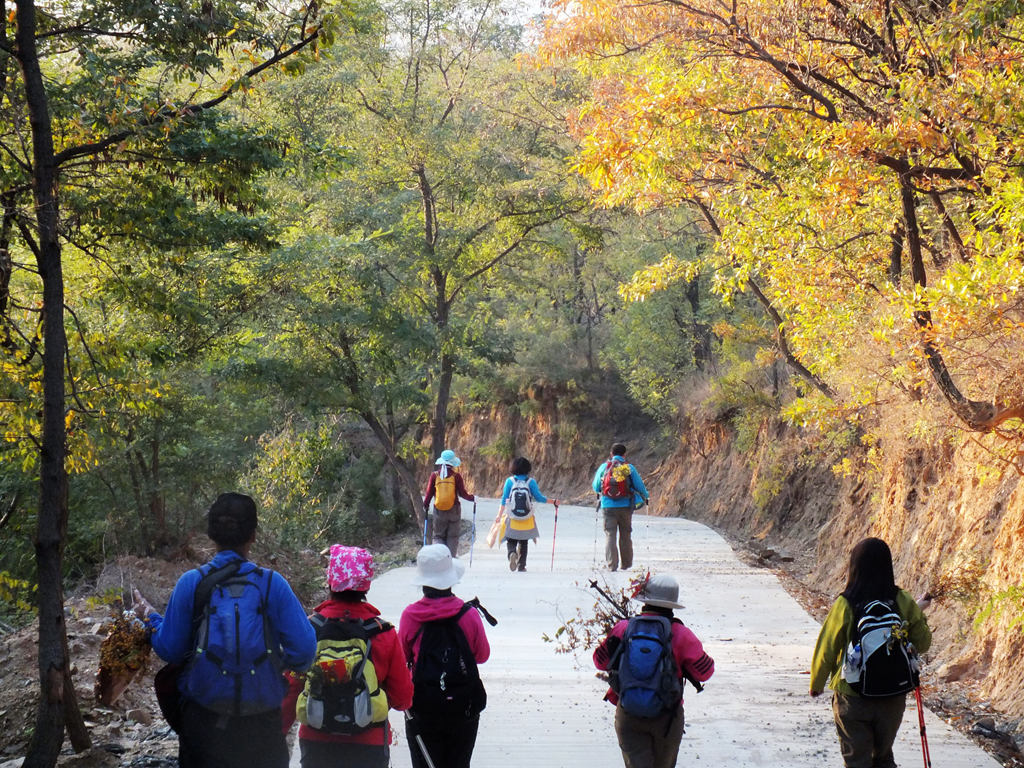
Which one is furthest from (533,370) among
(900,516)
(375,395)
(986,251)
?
(986,251)

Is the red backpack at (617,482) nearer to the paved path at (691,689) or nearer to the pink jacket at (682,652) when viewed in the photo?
the paved path at (691,689)

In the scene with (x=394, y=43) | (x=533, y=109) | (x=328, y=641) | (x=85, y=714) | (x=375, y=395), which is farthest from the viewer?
(x=394, y=43)

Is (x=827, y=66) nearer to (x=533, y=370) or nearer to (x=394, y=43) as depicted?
(x=394, y=43)

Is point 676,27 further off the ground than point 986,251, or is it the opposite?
point 676,27

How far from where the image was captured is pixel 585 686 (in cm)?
952

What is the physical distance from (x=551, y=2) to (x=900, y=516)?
8.19 metres

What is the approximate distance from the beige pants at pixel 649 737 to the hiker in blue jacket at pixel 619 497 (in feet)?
31.2

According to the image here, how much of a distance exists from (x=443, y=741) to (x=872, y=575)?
8.39ft

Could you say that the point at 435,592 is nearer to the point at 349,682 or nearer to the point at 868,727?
the point at 349,682

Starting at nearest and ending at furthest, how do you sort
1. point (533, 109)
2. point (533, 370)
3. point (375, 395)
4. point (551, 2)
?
1. point (551, 2)
2. point (375, 395)
3. point (533, 109)
4. point (533, 370)

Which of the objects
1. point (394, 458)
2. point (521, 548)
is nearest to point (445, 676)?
point (521, 548)

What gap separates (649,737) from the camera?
5.82 meters

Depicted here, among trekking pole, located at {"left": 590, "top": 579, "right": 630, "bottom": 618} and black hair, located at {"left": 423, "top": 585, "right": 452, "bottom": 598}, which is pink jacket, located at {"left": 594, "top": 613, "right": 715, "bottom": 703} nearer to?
black hair, located at {"left": 423, "top": 585, "right": 452, "bottom": 598}

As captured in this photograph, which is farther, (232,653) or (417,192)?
(417,192)
